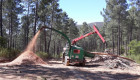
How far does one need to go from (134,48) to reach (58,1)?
19.4 metres

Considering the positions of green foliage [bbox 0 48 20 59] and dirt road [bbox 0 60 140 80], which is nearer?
dirt road [bbox 0 60 140 80]

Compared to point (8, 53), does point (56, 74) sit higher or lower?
lower

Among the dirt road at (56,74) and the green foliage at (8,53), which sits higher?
the green foliage at (8,53)

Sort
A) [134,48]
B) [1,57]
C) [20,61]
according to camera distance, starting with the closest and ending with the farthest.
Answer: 1. [20,61]
2. [1,57]
3. [134,48]

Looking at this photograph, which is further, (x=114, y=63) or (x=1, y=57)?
(x=1, y=57)

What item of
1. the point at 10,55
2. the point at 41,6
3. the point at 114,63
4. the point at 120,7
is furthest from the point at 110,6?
the point at 10,55

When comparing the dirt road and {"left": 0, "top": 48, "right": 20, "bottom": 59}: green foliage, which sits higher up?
{"left": 0, "top": 48, "right": 20, "bottom": 59}: green foliage

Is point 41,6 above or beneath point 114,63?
above

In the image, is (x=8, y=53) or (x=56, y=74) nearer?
(x=56, y=74)

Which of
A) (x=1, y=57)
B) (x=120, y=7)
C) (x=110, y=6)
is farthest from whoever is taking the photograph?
(x=110, y=6)

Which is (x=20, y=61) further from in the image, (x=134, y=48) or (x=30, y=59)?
(x=134, y=48)

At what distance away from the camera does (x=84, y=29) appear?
2717 inches

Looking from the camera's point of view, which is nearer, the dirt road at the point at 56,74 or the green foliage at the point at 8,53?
the dirt road at the point at 56,74

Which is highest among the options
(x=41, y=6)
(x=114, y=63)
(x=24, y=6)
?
(x=24, y=6)
